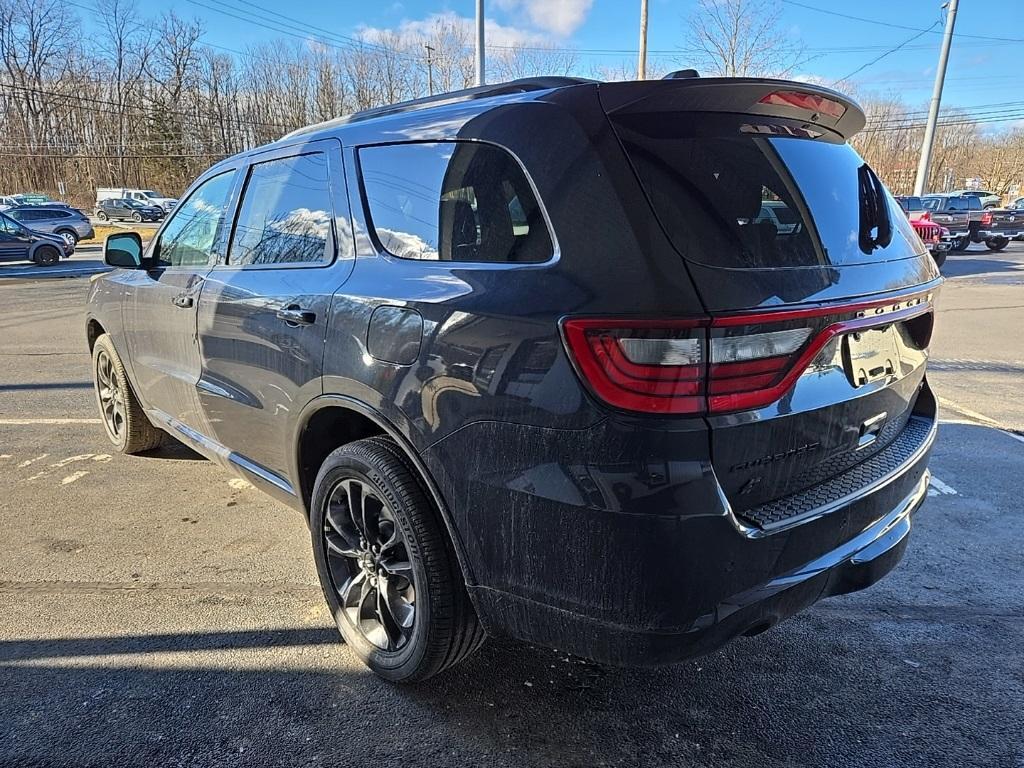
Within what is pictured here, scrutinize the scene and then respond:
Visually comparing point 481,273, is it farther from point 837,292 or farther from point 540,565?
point 837,292

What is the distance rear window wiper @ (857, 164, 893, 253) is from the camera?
2.16 m

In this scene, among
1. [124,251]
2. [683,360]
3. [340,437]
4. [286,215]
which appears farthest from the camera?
[124,251]

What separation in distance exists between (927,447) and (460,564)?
1.66m

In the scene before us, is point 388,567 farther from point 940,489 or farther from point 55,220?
point 55,220

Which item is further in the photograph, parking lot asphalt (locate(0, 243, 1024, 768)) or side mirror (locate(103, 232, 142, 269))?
side mirror (locate(103, 232, 142, 269))

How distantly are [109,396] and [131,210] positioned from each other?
39633 mm

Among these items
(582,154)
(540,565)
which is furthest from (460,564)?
(582,154)

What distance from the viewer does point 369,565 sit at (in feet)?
8.18

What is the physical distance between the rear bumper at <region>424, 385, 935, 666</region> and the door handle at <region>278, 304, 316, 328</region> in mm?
775

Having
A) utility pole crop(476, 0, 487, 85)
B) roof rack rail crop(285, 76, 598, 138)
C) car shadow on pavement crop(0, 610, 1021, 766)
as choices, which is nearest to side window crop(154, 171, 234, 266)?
roof rack rail crop(285, 76, 598, 138)

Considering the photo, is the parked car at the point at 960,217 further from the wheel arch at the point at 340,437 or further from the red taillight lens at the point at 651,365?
the red taillight lens at the point at 651,365

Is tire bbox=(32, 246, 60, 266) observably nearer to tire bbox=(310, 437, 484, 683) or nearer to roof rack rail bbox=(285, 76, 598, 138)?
Result: roof rack rail bbox=(285, 76, 598, 138)

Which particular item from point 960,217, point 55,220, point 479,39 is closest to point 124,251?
point 479,39

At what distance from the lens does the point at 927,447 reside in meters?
2.41
